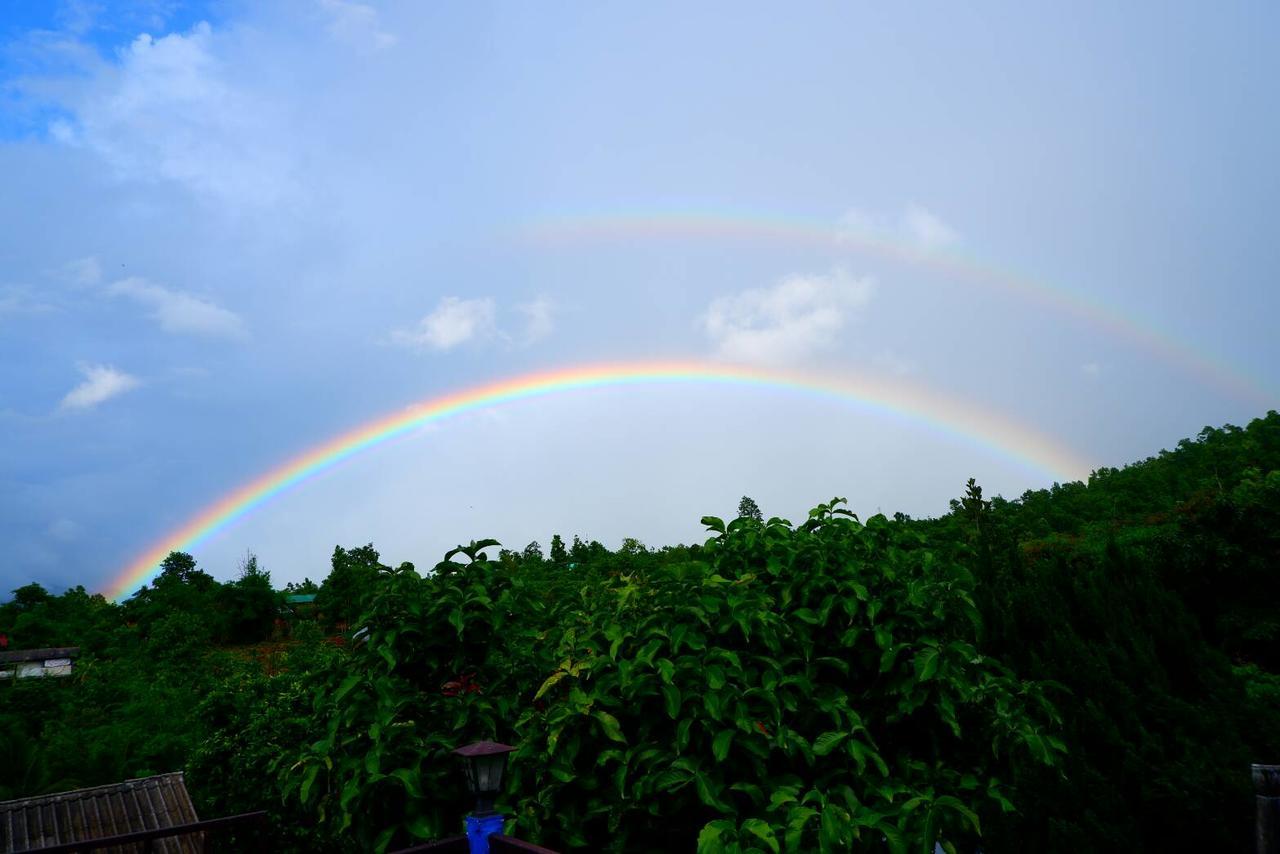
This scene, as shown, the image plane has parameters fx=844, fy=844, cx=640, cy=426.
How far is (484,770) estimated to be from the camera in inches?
162

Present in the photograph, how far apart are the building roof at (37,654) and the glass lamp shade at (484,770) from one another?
62.9 feet

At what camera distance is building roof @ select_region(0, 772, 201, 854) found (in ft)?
30.1

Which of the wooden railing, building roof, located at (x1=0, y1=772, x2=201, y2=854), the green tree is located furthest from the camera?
the green tree

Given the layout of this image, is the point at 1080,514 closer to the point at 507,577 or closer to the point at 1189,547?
the point at 1189,547

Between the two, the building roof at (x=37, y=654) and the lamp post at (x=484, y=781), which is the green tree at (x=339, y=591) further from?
the lamp post at (x=484, y=781)

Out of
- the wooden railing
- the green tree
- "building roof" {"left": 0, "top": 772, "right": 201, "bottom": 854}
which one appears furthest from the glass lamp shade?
the green tree

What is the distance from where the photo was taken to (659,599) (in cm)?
438

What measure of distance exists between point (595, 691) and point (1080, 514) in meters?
23.6

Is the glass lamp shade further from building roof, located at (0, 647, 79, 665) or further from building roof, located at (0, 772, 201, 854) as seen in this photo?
building roof, located at (0, 647, 79, 665)

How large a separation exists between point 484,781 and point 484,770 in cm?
5

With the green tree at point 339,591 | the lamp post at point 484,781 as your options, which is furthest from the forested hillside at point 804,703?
the green tree at point 339,591

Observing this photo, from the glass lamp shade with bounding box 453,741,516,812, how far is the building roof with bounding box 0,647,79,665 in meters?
19.2

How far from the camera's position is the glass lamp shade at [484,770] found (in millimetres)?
4078

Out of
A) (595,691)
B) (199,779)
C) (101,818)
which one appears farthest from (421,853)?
(199,779)
